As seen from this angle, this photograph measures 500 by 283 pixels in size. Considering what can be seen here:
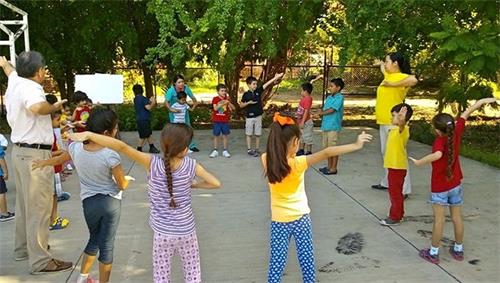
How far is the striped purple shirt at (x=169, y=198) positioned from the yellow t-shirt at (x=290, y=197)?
0.63 m

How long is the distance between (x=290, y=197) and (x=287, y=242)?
1.05 ft

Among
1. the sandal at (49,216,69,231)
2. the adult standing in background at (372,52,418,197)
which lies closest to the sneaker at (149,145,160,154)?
the sandal at (49,216,69,231)

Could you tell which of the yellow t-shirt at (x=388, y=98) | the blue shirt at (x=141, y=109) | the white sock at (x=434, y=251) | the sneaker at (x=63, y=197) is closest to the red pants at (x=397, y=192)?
the white sock at (x=434, y=251)

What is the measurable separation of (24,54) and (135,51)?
9387mm

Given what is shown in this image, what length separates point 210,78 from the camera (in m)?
19.7

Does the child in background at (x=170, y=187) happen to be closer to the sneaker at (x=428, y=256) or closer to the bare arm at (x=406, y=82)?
the sneaker at (x=428, y=256)

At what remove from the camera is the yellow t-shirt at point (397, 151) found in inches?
209

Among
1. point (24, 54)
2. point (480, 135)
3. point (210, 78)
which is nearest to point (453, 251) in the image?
point (24, 54)

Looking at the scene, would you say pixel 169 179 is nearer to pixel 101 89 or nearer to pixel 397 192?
pixel 397 192

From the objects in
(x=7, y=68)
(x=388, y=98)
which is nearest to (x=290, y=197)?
(x=7, y=68)

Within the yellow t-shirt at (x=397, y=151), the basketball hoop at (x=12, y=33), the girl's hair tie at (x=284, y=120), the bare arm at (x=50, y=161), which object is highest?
the basketball hoop at (x=12, y=33)

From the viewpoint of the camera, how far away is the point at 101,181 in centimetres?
356

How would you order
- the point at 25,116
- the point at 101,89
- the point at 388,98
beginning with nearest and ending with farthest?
the point at 25,116 → the point at 388,98 → the point at 101,89

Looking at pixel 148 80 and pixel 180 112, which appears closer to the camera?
pixel 180 112
